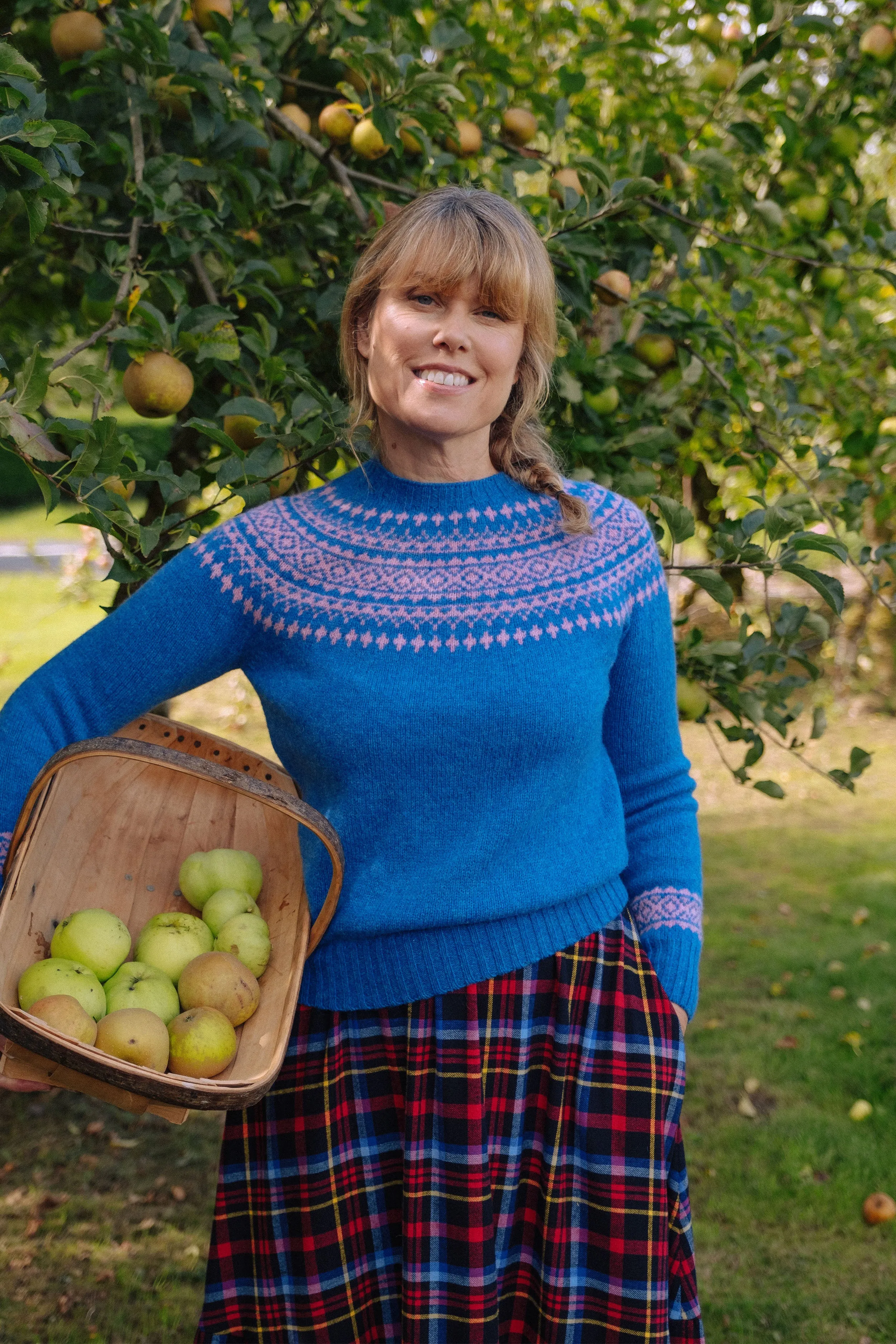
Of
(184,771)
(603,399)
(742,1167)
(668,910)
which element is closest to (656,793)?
(668,910)

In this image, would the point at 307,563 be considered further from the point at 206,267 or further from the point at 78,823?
the point at 206,267

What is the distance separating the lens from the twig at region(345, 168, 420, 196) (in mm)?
1807

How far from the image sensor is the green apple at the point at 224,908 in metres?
1.30

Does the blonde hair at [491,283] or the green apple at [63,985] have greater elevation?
the blonde hair at [491,283]

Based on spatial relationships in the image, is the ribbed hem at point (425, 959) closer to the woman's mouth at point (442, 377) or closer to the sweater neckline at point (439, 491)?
the sweater neckline at point (439, 491)

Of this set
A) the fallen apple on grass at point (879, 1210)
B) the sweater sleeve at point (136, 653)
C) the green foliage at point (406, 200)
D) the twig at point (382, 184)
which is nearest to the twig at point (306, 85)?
the green foliage at point (406, 200)

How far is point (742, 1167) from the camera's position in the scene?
9.18 feet

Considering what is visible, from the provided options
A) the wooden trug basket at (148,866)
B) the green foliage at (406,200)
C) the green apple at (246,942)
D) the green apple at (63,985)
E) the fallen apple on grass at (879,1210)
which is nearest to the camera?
the wooden trug basket at (148,866)

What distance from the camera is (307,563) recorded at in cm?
136

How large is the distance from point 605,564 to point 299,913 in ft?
1.83

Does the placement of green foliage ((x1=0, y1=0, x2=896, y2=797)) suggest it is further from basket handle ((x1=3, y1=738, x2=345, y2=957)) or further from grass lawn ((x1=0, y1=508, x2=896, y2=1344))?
grass lawn ((x1=0, y1=508, x2=896, y2=1344))

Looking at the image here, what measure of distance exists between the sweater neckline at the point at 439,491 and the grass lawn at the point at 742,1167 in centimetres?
171

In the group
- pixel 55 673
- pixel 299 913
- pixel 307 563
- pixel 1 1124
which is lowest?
pixel 1 1124

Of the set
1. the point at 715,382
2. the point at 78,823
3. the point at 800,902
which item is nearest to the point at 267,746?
the point at 800,902
